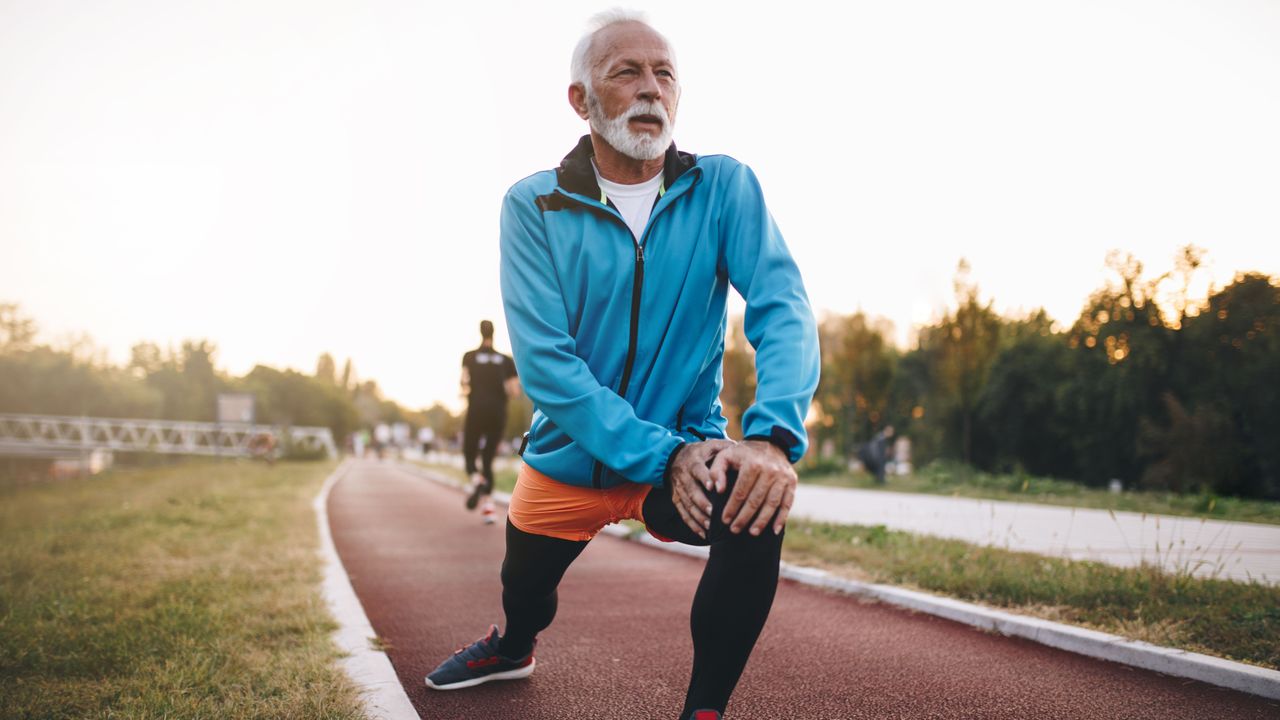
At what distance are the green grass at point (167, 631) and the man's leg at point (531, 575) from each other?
0.63 metres

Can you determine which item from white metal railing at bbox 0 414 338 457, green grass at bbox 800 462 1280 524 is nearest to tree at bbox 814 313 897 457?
green grass at bbox 800 462 1280 524

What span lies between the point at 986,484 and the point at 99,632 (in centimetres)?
1464

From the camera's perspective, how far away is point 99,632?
3539 millimetres

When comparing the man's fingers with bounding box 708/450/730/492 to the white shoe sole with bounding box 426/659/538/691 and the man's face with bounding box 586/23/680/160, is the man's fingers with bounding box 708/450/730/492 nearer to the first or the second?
the man's face with bounding box 586/23/680/160

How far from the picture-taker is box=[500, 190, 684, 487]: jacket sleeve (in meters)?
1.83

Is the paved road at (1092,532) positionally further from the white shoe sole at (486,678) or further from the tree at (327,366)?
the tree at (327,366)

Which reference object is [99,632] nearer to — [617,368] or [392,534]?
[617,368]

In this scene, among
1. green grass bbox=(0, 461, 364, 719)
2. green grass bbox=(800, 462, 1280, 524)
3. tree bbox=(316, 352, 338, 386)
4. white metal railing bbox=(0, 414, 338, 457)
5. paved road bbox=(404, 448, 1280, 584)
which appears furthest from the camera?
tree bbox=(316, 352, 338, 386)

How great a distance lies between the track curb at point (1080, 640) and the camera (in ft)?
10.1

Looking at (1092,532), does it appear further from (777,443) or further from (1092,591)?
(777,443)

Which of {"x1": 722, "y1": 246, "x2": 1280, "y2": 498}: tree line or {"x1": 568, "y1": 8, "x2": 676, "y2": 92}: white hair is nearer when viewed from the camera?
{"x1": 568, "y1": 8, "x2": 676, "y2": 92}: white hair

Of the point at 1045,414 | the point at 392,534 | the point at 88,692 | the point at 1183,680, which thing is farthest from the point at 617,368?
the point at 1045,414

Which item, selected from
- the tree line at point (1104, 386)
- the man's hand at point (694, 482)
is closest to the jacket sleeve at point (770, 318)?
the man's hand at point (694, 482)

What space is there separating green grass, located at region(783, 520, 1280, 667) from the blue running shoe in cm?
292
